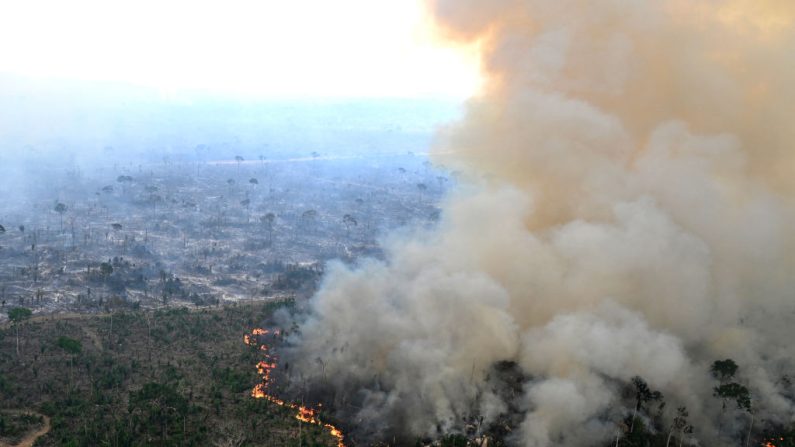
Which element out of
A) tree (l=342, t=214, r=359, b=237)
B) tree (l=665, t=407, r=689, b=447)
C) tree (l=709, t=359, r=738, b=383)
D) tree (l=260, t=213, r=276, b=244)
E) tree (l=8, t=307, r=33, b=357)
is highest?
tree (l=342, t=214, r=359, b=237)

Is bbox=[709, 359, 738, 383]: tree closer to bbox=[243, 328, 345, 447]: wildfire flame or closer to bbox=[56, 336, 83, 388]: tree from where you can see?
bbox=[243, 328, 345, 447]: wildfire flame

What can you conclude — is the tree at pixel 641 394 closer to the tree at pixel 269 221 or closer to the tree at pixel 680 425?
the tree at pixel 680 425

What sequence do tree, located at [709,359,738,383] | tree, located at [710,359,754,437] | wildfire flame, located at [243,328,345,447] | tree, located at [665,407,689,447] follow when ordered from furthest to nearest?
tree, located at [709,359,738,383] < wildfire flame, located at [243,328,345,447] < tree, located at [710,359,754,437] < tree, located at [665,407,689,447]

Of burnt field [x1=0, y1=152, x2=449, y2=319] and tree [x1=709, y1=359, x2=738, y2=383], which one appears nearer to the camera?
tree [x1=709, y1=359, x2=738, y2=383]

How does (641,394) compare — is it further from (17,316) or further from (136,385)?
(17,316)

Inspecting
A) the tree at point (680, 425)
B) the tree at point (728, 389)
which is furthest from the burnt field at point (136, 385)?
the tree at point (728, 389)

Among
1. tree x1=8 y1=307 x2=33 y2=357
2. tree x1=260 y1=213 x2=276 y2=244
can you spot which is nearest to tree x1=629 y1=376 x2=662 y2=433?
tree x1=8 y1=307 x2=33 y2=357

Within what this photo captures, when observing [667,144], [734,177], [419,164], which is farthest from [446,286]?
[419,164]
